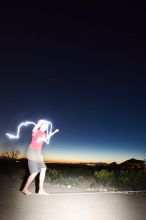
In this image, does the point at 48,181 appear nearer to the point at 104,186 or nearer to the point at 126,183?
the point at 104,186

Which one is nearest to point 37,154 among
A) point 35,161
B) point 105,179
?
point 35,161

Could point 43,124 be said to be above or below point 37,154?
above

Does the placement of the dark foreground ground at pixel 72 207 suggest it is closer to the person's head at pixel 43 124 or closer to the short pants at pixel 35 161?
the short pants at pixel 35 161

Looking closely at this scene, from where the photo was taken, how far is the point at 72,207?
9727 mm

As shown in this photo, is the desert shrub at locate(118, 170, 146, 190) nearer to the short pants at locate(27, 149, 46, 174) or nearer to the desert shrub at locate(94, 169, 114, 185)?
the desert shrub at locate(94, 169, 114, 185)

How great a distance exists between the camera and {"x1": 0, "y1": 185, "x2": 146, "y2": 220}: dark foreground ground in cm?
850

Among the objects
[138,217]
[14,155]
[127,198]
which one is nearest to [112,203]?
[127,198]

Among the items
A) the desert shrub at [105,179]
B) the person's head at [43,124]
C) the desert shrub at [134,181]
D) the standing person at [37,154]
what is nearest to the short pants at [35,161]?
the standing person at [37,154]

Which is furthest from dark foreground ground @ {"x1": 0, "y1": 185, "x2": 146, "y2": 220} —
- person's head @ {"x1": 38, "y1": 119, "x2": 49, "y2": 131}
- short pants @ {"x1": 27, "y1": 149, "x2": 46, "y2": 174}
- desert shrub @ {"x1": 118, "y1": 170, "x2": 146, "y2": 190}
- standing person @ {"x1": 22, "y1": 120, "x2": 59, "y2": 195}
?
desert shrub @ {"x1": 118, "y1": 170, "x2": 146, "y2": 190}

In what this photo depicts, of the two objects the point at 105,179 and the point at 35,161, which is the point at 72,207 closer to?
the point at 35,161

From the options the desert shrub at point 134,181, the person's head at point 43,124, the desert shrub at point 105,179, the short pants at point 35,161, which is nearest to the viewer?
the short pants at point 35,161

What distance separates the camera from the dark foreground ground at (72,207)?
8.50 m

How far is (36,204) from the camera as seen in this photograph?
32.3ft

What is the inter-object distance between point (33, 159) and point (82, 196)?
1.86m
